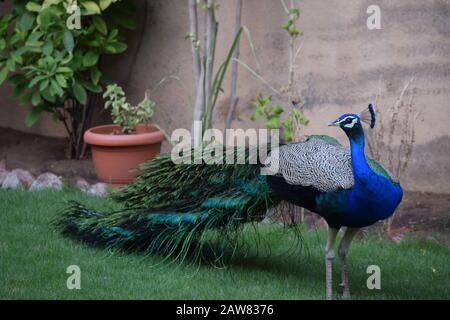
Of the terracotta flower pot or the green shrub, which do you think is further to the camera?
the green shrub

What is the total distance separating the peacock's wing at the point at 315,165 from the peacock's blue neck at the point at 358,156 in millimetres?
65

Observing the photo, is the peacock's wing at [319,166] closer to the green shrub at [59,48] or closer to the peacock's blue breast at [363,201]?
the peacock's blue breast at [363,201]

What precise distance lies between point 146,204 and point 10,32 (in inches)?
150

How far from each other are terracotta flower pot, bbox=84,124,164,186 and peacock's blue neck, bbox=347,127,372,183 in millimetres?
3115

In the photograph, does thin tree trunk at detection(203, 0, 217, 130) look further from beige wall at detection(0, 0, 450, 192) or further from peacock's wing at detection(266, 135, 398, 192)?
peacock's wing at detection(266, 135, 398, 192)

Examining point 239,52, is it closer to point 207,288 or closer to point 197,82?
point 197,82

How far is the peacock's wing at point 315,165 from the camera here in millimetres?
3988

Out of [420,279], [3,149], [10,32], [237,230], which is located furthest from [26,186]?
[420,279]

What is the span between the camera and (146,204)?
16.1ft

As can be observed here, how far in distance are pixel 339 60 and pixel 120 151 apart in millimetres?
1927

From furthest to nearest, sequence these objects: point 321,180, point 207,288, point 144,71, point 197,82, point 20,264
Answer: point 144,71
point 197,82
point 20,264
point 207,288
point 321,180

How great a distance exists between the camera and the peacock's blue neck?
3.90 m

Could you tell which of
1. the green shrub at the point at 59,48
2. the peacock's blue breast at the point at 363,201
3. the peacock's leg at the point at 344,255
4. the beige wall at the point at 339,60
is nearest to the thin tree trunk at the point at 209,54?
the beige wall at the point at 339,60

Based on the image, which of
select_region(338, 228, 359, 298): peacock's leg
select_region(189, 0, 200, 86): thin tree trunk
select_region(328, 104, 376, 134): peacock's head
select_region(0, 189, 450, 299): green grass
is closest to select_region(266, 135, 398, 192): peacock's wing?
select_region(328, 104, 376, 134): peacock's head
